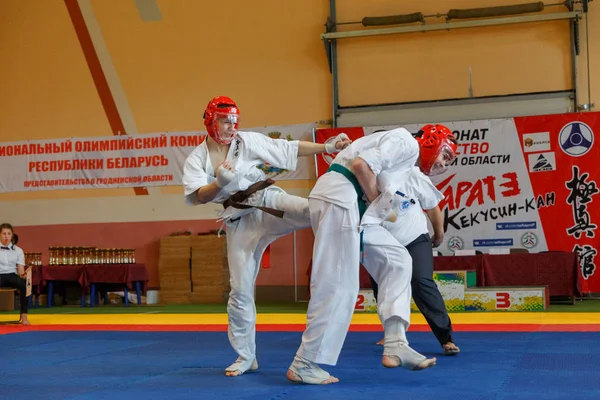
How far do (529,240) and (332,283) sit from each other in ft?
27.2

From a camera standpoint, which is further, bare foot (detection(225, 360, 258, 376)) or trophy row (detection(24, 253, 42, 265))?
trophy row (detection(24, 253, 42, 265))

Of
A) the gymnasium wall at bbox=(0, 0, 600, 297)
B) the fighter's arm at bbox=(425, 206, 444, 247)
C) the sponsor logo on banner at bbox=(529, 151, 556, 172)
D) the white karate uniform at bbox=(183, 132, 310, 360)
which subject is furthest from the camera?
the gymnasium wall at bbox=(0, 0, 600, 297)

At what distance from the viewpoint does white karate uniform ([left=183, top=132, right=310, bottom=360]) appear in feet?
15.5

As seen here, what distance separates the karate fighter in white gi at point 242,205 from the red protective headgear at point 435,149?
49 centimetres

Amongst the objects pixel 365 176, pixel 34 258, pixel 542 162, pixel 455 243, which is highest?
pixel 542 162

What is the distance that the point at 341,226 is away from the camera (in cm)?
411

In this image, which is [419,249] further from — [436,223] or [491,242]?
[491,242]

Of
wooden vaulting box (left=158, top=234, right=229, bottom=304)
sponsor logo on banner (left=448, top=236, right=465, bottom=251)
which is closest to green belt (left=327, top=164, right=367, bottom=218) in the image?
sponsor logo on banner (left=448, top=236, right=465, bottom=251)

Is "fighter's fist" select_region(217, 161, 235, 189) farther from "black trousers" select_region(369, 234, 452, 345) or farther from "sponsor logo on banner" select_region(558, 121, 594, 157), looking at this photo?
"sponsor logo on banner" select_region(558, 121, 594, 157)

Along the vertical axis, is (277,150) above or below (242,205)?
above

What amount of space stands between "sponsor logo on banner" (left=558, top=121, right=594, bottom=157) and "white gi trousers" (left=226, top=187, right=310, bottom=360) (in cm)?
796

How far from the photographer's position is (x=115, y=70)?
14102 mm

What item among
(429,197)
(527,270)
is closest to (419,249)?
(429,197)

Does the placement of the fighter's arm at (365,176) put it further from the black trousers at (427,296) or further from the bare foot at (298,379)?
the black trousers at (427,296)
